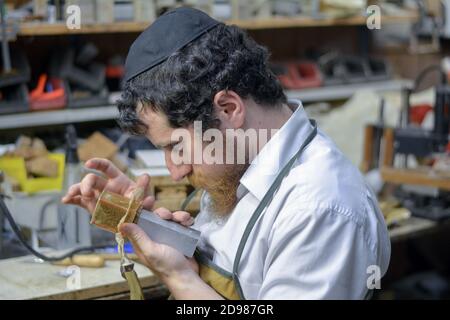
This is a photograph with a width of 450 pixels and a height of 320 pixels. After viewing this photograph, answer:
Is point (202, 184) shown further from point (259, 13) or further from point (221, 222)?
point (259, 13)

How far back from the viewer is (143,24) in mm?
3205

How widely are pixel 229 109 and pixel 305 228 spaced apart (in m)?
0.30

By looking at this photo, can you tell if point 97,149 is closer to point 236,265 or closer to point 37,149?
point 37,149

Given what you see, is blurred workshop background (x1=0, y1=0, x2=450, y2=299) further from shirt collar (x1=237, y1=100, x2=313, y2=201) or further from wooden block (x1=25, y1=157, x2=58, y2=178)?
shirt collar (x1=237, y1=100, x2=313, y2=201)

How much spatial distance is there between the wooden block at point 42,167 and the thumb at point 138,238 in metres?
1.05

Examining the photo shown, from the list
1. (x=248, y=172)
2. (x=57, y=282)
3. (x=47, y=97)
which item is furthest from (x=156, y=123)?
(x=47, y=97)

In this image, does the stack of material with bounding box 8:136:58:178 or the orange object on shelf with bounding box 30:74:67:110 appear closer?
the stack of material with bounding box 8:136:58:178

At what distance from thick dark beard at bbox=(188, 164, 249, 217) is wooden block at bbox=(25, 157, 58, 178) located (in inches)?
40.0

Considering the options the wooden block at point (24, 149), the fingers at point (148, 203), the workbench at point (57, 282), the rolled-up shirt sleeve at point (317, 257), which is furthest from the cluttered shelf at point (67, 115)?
the rolled-up shirt sleeve at point (317, 257)

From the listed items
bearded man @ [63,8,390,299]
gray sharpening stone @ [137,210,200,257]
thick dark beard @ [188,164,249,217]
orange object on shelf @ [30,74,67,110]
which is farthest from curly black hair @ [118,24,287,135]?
orange object on shelf @ [30,74,67,110]

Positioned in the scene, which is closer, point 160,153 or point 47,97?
point 160,153

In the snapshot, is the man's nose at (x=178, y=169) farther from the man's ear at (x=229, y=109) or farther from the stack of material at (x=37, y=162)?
the stack of material at (x=37, y=162)

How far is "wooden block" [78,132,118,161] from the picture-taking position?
2691 millimetres

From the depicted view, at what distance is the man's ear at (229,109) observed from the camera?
1.58m
